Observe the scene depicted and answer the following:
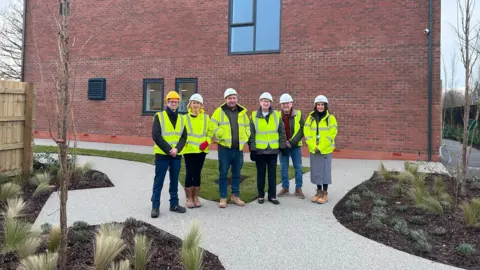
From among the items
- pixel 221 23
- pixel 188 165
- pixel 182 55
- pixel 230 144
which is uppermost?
pixel 221 23

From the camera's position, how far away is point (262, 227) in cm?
460

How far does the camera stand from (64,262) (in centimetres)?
305

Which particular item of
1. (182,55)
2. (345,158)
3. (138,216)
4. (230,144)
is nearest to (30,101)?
(138,216)

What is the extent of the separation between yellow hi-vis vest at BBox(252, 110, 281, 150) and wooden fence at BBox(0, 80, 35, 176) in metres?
4.63

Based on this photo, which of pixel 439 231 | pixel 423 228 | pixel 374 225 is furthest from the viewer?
pixel 423 228

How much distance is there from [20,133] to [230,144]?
4.43 meters

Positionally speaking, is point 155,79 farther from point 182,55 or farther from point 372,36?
point 372,36

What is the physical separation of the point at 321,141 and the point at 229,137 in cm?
158

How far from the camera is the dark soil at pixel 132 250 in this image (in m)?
3.26

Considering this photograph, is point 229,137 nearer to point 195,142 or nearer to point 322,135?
point 195,142

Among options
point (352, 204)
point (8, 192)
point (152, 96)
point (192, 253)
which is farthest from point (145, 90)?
point (192, 253)

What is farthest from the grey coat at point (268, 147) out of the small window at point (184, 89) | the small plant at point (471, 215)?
the small window at point (184, 89)

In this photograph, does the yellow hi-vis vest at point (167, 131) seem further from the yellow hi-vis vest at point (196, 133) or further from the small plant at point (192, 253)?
the small plant at point (192, 253)

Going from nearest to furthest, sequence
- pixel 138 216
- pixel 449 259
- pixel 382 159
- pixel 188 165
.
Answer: pixel 449 259, pixel 138 216, pixel 188 165, pixel 382 159
